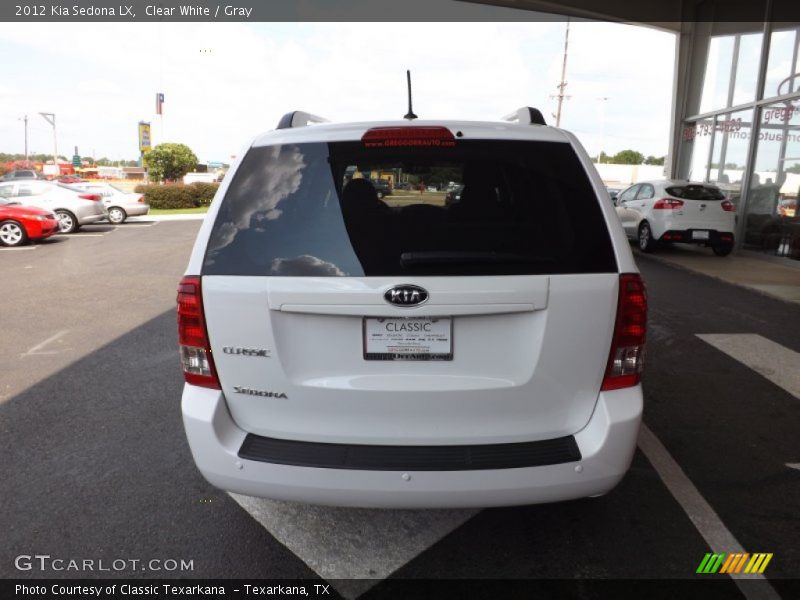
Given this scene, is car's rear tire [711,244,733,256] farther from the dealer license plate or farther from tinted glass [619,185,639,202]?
the dealer license plate

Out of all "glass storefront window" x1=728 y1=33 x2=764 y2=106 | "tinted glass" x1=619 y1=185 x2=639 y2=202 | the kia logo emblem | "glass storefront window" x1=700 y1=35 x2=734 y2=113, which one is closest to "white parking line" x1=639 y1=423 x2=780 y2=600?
the kia logo emblem

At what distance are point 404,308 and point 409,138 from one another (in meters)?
0.73

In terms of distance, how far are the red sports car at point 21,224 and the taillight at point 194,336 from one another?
14628 mm

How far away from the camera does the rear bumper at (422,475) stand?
2.25 m

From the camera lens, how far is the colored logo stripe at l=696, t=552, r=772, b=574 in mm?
2627

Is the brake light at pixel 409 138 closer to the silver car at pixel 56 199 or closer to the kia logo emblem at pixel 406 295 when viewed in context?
the kia logo emblem at pixel 406 295

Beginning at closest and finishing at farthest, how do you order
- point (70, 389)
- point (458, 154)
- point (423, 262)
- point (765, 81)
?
1. point (423, 262)
2. point (458, 154)
3. point (70, 389)
4. point (765, 81)

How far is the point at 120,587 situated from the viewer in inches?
99.8

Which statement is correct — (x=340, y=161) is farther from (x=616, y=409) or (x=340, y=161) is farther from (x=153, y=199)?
(x=153, y=199)

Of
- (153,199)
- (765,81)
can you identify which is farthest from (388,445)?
(153,199)

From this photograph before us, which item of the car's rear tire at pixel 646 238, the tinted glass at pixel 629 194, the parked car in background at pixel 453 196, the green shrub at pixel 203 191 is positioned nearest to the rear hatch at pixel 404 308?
the parked car in background at pixel 453 196

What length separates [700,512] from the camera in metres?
3.07

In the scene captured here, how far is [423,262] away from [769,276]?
10743 mm

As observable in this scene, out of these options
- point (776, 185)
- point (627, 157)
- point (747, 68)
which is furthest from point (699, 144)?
point (627, 157)
